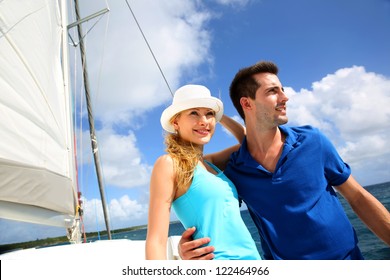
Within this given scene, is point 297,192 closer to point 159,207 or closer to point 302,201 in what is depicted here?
point 302,201

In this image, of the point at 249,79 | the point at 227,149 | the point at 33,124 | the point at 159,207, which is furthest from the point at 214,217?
the point at 33,124

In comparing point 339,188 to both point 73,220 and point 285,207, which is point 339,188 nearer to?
point 285,207

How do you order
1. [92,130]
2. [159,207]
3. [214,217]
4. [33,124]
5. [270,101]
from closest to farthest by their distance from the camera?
[159,207]
[214,217]
[270,101]
[33,124]
[92,130]

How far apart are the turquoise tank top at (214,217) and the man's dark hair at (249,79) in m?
0.95

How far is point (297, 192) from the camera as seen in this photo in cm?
188

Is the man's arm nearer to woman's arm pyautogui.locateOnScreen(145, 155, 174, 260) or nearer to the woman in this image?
the woman

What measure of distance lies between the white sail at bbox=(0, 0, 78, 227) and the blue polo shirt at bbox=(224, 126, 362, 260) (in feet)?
7.19

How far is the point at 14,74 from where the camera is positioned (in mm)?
3174

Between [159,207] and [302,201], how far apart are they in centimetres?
94

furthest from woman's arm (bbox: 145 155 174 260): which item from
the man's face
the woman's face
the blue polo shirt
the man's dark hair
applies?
the man's dark hair

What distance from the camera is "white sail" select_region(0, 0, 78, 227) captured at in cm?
288

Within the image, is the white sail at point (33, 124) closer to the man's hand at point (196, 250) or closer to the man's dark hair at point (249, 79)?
the man's hand at point (196, 250)

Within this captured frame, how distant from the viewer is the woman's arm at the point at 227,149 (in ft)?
7.57

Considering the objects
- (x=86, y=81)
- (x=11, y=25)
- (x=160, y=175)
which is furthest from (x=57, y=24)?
(x=160, y=175)
